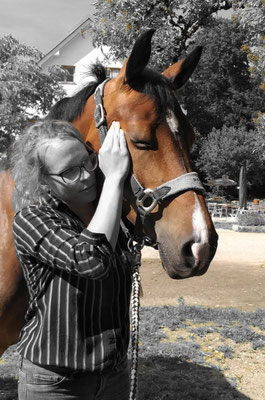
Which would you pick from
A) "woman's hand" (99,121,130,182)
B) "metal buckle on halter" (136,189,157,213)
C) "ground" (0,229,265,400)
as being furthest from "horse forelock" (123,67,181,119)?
"ground" (0,229,265,400)

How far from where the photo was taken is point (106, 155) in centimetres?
176

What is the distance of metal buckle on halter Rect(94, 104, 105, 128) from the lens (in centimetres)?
208

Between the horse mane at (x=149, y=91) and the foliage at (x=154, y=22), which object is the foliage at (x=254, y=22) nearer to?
the foliage at (x=154, y=22)

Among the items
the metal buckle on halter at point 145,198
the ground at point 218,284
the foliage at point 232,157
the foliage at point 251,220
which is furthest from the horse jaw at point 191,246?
the foliage at point 232,157

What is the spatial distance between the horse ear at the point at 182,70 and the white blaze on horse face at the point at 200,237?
2.97 ft

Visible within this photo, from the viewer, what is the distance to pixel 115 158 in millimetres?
1758

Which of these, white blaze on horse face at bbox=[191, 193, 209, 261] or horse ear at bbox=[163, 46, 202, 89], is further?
horse ear at bbox=[163, 46, 202, 89]

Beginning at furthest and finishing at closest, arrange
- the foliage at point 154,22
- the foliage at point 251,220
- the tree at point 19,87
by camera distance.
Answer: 1. the foliage at point 251,220
2. the tree at point 19,87
3. the foliage at point 154,22

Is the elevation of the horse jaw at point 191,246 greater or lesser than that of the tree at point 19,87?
lesser

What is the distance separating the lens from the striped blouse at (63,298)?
1546mm

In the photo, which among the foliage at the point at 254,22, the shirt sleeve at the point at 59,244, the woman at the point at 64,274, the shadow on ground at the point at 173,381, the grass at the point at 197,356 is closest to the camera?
the shirt sleeve at the point at 59,244

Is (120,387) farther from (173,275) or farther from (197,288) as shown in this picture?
(197,288)

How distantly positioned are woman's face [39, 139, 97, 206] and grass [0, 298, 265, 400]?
9.03 ft

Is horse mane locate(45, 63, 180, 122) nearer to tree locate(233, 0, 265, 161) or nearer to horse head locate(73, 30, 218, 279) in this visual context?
horse head locate(73, 30, 218, 279)
